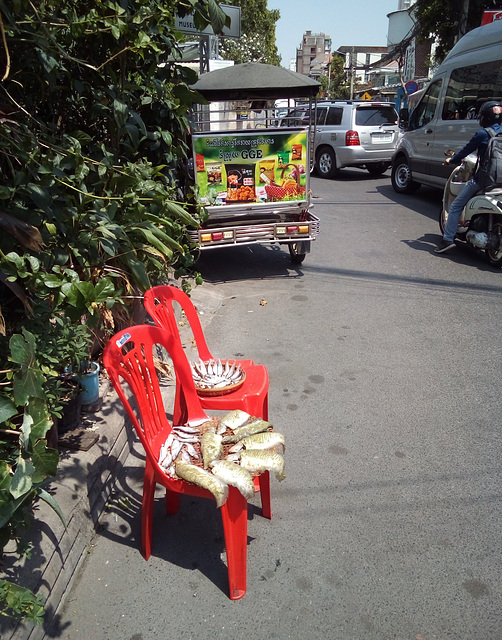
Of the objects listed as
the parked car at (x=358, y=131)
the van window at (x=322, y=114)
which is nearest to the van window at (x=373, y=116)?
the parked car at (x=358, y=131)

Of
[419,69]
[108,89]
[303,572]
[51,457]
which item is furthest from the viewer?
[419,69]

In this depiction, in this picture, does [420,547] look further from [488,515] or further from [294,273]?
[294,273]

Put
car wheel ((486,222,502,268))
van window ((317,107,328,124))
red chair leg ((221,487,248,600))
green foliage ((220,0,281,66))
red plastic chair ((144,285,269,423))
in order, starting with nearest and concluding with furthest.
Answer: red chair leg ((221,487,248,600)), red plastic chair ((144,285,269,423)), car wheel ((486,222,502,268)), van window ((317,107,328,124)), green foliage ((220,0,281,66))

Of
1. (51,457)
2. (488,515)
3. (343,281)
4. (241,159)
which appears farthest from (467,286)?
(51,457)

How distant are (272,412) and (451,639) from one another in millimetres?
2030

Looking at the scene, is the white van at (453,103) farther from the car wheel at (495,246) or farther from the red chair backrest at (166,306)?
the red chair backrest at (166,306)

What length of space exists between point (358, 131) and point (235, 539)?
532 inches

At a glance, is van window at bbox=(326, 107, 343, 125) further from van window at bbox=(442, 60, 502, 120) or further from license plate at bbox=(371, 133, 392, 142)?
van window at bbox=(442, 60, 502, 120)

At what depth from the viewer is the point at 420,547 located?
279cm

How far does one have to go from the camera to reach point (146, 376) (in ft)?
9.41

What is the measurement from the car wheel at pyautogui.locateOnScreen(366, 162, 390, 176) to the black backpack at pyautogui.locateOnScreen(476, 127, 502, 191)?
8.55 m

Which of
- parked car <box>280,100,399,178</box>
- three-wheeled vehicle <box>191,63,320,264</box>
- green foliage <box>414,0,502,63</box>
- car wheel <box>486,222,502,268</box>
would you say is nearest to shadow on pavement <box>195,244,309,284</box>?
three-wheeled vehicle <box>191,63,320,264</box>

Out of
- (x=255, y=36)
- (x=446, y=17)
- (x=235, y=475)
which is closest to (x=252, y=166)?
(x=235, y=475)

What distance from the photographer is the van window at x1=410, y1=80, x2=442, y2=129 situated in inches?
425
